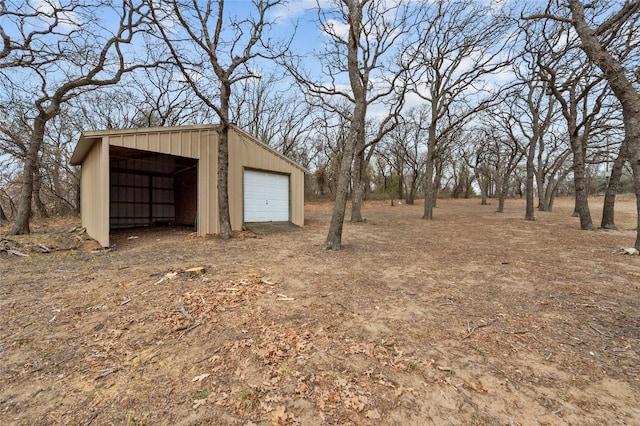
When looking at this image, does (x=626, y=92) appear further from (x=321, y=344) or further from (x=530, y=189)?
(x=530, y=189)

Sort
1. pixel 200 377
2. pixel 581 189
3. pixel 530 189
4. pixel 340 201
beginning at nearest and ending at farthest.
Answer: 1. pixel 200 377
2. pixel 340 201
3. pixel 581 189
4. pixel 530 189

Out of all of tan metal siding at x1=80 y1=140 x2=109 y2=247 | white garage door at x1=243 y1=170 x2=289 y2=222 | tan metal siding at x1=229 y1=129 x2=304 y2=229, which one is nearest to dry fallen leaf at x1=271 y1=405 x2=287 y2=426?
tan metal siding at x1=80 y1=140 x2=109 y2=247

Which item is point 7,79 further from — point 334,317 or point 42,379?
point 334,317

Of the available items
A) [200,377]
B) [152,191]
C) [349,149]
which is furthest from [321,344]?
[152,191]

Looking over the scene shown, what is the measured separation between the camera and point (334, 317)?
313 cm

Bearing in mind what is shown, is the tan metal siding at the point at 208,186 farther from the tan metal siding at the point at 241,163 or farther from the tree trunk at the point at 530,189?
the tree trunk at the point at 530,189

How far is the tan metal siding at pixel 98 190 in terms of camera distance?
7020mm

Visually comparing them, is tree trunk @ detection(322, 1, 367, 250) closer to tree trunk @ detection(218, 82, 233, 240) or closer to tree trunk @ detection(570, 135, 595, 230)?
tree trunk @ detection(218, 82, 233, 240)

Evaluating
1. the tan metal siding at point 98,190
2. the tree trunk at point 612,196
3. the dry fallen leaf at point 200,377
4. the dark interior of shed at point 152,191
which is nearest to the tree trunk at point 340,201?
the dry fallen leaf at point 200,377

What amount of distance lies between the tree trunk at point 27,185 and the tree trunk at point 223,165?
20.6 feet

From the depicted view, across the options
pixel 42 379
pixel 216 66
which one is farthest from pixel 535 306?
pixel 216 66

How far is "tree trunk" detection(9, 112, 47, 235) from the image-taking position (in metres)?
8.61

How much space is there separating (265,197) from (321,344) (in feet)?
28.7

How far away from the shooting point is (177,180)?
1438cm
